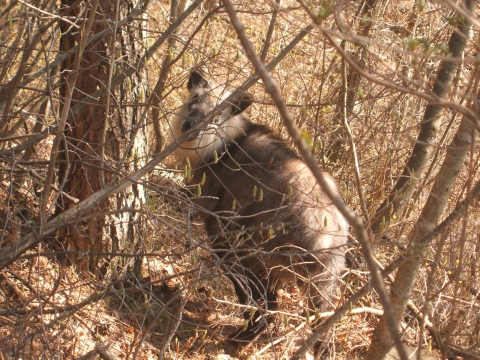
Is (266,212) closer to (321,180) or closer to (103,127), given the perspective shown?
(103,127)

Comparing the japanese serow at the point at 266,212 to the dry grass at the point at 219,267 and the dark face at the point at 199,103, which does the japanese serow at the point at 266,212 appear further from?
the dry grass at the point at 219,267

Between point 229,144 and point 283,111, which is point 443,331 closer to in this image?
point 229,144

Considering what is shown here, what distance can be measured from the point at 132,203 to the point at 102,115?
873 mm

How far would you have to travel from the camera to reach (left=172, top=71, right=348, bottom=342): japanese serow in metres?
4.69

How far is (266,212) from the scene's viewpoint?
488 centimetres

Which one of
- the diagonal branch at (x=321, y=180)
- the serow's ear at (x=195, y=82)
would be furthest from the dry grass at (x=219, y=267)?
the diagonal branch at (x=321, y=180)

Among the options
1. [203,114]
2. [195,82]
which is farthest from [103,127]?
[195,82]

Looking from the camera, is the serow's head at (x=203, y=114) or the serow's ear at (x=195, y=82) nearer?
the serow's head at (x=203, y=114)

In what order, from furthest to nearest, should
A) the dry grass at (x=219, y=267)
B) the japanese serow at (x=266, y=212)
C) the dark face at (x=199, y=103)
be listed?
the dark face at (x=199, y=103) → the japanese serow at (x=266, y=212) → the dry grass at (x=219, y=267)

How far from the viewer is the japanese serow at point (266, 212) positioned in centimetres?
Result: 469

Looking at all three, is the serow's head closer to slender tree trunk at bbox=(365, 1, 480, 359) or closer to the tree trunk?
the tree trunk

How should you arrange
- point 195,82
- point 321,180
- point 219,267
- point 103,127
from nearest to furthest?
point 321,180, point 219,267, point 103,127, point 195,82

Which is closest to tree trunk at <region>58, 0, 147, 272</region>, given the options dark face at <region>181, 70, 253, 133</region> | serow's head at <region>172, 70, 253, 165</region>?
dark face at <region>181, 70, 253, 133</region>

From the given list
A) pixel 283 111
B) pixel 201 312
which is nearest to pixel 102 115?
pixel 201 312
